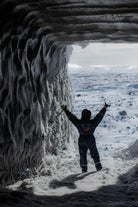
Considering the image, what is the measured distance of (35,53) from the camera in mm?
7473

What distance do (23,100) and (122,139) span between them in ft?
26.6

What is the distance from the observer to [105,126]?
1694cm

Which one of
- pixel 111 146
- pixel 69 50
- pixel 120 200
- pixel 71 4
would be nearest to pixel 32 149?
pixel 120 200

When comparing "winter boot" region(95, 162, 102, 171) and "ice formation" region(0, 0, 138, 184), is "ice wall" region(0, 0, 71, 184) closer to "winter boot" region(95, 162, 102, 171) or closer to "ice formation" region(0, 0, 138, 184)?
"ice formation" region(0, 0, 138, 184)

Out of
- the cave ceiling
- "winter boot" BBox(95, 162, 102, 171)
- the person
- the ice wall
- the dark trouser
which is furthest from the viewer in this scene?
"winter boot" BBox(95, 162, 102, 171)

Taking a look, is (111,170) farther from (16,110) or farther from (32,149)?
(16,110)

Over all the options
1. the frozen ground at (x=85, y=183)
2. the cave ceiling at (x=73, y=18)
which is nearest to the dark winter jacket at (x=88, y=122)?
the frozen ground at (x=85, y=183)

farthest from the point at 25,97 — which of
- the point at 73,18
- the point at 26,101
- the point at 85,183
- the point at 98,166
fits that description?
the point at 98,166

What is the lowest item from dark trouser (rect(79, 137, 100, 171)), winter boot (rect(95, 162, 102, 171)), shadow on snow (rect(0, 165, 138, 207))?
shadow on snow (rect(0, 165, 138, 207))

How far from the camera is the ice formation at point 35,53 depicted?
227 inches

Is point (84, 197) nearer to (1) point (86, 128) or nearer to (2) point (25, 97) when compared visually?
(2) point (25, 97)

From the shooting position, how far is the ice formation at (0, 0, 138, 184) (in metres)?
5.77

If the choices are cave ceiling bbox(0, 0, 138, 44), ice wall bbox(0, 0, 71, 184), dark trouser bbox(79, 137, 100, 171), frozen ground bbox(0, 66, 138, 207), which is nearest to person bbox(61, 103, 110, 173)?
dark trouser bbox(79, 137, 100, 171)

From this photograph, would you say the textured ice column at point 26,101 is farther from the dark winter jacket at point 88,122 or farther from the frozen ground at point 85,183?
the dark winter jacket at point 88,122
